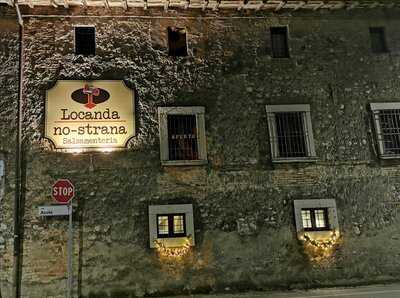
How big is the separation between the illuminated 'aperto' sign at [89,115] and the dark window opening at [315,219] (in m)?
5.02

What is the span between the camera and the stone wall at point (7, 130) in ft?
33.9

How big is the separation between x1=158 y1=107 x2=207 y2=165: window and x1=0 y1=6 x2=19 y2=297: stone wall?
373cm

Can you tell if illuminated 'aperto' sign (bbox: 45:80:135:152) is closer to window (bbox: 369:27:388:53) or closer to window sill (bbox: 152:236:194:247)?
window sill (bbox: 152:236:194:247)

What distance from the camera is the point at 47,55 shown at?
456 inches

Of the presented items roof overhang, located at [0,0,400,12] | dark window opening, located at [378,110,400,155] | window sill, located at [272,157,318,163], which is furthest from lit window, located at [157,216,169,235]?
dark window opening, located at [378,110,400,155]

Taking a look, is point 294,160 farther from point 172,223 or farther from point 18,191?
point 18,191

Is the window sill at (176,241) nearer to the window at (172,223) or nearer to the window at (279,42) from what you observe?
the window at (172,223)

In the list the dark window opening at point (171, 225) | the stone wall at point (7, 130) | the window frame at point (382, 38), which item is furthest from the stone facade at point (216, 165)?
the dark window opening at point (171, 225)

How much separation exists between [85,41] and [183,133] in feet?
12.0

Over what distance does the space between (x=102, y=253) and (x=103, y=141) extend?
9.16 feet

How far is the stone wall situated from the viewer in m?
10.3

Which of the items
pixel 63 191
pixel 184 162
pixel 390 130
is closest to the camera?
pixel 63 191

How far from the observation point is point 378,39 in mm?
13047

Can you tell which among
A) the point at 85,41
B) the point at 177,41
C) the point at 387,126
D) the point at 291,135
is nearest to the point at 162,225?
the point at 291,135
